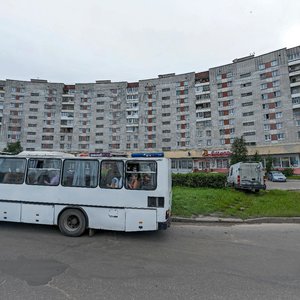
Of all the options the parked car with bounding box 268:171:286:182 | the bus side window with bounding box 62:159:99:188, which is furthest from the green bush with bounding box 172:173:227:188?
the parked car with bounding box 268:171:286:182

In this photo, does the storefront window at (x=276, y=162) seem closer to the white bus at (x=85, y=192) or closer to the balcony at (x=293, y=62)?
the balcony at (x=293, y=62)

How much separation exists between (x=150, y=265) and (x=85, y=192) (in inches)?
128

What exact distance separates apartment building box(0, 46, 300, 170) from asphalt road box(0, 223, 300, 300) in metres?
52.7

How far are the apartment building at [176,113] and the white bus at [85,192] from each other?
53365 mm

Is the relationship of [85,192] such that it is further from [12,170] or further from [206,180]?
[206,180]

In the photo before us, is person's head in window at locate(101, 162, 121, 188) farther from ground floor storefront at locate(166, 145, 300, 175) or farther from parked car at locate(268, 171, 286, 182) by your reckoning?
ground floor storefront at locate(166, 145, 300, 175)

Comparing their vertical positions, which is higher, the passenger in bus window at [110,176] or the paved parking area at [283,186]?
the passenger in bus window at [110,176]

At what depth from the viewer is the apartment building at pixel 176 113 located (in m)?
55.5

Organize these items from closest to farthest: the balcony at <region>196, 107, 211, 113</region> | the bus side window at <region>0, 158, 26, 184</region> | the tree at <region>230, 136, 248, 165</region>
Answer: the bus side window at <region>0, 158, 26, 184</region>, the tree at <region>230, 136, 248, 165</region>, the balcony at <region>196, 107, 211, 113</region>

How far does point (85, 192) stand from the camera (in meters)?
7.17

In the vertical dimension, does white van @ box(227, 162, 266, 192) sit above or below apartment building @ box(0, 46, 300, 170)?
below

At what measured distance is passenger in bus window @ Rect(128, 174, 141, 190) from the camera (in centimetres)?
695

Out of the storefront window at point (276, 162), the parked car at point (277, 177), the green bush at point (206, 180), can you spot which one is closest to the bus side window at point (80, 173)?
the green bush at point (206, 180)

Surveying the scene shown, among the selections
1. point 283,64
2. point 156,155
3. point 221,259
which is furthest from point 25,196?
point 283,64
